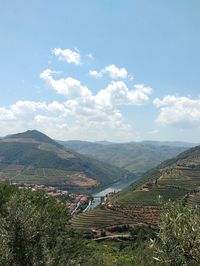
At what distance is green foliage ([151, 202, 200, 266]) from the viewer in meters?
17.8

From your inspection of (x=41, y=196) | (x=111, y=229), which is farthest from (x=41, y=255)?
(x=111, y=229)

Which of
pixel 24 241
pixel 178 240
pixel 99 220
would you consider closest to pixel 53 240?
pixel 24 241

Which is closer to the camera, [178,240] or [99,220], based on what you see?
[178,240]

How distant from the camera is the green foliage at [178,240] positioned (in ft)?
58.2

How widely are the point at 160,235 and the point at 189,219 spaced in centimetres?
163

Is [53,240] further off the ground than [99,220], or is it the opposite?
[53,240]

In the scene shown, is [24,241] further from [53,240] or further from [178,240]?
[178,240]

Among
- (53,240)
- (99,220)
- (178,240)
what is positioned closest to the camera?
(178,240)

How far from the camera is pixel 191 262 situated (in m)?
17.7

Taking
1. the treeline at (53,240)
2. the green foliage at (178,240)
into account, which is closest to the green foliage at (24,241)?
the treeline at (53,240)

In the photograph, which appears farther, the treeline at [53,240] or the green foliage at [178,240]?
the treeline at [53,240]

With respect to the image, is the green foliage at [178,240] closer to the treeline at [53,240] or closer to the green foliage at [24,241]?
the treeline at [53,240]

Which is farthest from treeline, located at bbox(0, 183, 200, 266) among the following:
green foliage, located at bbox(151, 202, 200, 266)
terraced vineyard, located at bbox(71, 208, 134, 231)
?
terraced vineyard, located at bbox(71, 208, 134, 231)

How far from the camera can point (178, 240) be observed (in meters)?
18.2
